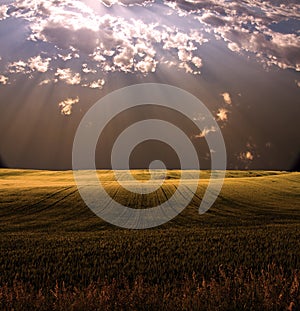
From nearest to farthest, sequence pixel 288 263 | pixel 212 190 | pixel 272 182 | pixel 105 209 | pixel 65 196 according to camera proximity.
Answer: pixel 288 263, pixel 105 209, pixel 65 196, pixel 212 190, pixel 272 182

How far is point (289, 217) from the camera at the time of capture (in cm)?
2655

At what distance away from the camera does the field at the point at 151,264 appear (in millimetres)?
7480

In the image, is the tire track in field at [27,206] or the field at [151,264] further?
the tire track in field at [27,206]

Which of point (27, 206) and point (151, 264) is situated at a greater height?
point (151, 264)

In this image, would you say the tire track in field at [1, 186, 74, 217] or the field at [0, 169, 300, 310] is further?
the tire track in field at [1, 186, 74, 217]

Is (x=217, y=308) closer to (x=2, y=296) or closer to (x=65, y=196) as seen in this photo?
(x=2, y=296)

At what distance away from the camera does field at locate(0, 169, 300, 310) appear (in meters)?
7.48

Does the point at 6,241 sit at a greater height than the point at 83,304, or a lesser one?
lesser

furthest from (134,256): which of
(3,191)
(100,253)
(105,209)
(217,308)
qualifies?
(3,191)

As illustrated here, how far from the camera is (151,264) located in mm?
12852

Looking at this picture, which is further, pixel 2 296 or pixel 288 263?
pixel 288 263

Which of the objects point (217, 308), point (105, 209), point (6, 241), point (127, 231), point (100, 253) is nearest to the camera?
point (217, 308)

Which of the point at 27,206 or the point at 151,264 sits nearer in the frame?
the point at 151,264

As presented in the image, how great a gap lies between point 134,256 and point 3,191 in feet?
84.4
